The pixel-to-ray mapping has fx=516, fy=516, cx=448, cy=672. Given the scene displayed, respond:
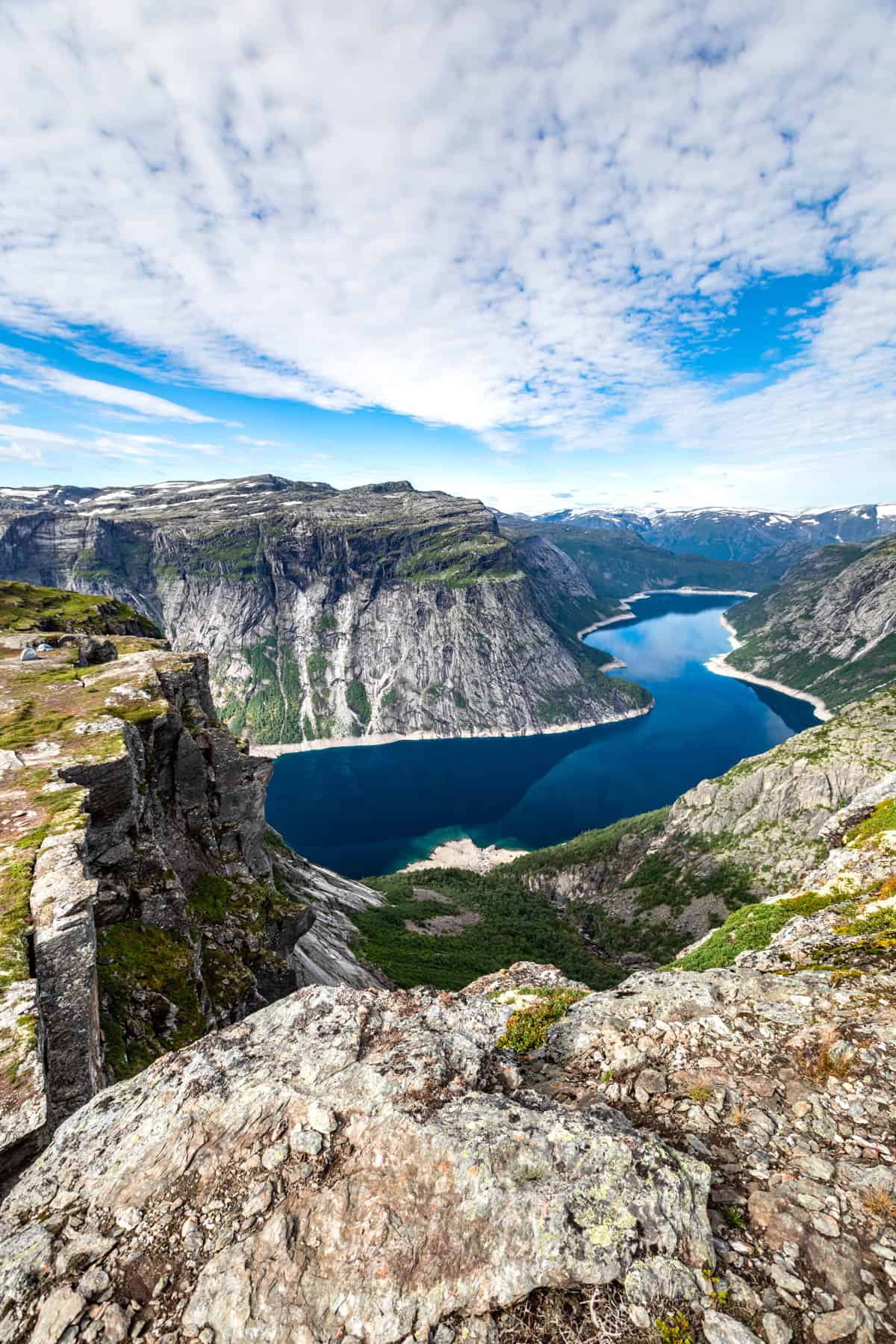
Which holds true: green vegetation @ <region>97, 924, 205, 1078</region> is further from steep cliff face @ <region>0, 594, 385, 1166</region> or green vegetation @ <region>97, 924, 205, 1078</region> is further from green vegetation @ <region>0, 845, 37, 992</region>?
green vegetation @ <region>0, 845, 37, 992</region>

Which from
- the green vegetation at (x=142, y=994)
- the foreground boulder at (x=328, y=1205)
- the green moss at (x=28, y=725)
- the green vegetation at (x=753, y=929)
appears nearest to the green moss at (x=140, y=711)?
the green moss at (x=28, y=725)

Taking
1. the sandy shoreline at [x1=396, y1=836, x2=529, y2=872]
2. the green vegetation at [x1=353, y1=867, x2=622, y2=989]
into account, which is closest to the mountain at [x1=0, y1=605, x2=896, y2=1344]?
the green vegetation at [x1=353, y1=867, x2=622, y2=989]

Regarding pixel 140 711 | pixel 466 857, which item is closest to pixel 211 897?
pixel 140 711

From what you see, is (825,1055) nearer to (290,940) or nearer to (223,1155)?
(223,1155)

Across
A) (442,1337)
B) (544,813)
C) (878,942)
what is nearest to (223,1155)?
(442,1337)

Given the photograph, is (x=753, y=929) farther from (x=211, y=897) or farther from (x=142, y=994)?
(x=211, y=897)

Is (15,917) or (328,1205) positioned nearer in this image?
(328,1205)
